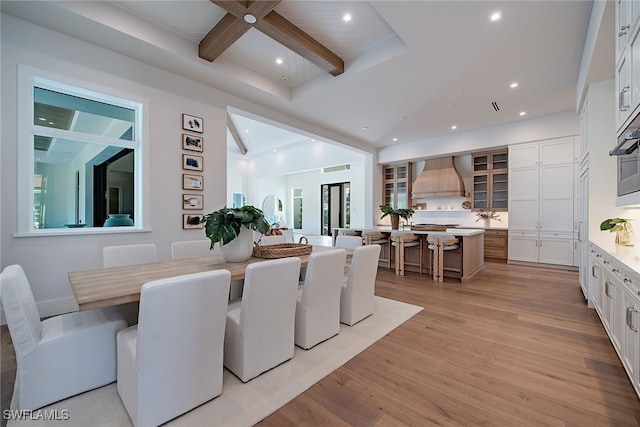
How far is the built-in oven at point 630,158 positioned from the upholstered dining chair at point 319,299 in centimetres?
209

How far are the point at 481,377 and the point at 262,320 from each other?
5.24ft

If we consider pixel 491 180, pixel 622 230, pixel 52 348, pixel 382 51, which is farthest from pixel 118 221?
pixel 491 180

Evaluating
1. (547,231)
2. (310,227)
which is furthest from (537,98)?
(310,227)

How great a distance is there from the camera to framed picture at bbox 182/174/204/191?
3.98 m

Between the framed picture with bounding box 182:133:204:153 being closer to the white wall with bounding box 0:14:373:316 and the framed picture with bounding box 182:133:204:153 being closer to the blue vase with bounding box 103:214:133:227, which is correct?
the white wall with bounding box 0:14:373:316

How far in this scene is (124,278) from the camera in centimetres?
182

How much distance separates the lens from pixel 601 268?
2570 mm

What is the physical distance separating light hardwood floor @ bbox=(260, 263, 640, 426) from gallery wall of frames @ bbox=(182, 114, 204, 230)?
3195 mm

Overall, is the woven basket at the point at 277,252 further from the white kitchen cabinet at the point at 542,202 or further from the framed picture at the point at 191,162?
the white kitchen cabinet at the point at 542,202

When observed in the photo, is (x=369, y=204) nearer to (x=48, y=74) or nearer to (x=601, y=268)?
(x=601, y=268)

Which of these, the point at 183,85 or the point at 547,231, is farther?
the point at 547,231

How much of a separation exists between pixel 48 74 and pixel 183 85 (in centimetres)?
146

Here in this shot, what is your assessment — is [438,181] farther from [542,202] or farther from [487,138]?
[542,202]

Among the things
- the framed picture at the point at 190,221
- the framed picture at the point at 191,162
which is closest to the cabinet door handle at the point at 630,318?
the framed picture at the point at 190,221
